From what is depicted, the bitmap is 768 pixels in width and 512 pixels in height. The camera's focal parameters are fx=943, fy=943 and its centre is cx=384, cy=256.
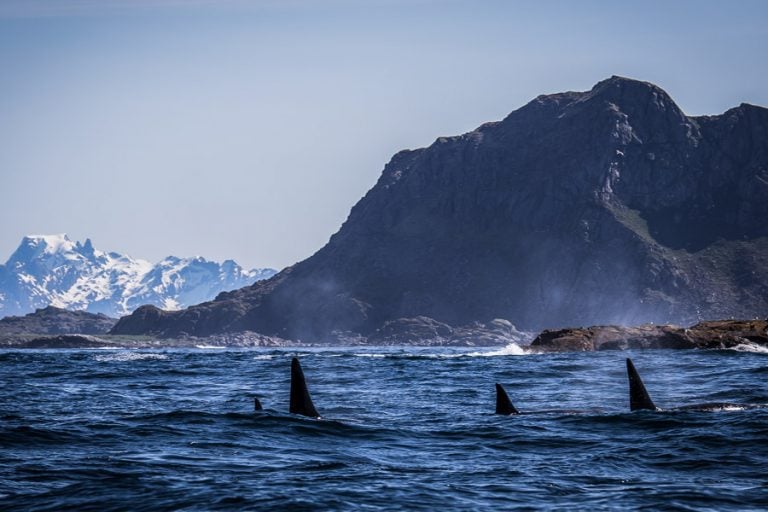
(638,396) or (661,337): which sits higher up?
(661,337)

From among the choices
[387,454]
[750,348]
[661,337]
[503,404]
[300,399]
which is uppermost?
[661,337]

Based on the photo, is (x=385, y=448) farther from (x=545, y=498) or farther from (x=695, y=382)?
(x=695, y=382)

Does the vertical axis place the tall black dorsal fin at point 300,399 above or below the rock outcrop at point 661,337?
below

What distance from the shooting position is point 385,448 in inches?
906

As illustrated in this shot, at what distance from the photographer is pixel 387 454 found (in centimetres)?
2195

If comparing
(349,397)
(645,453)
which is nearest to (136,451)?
(645,453)

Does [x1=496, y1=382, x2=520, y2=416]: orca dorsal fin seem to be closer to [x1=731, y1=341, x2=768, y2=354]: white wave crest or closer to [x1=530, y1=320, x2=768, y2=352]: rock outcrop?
[x1=731, y1=341, x2=768, y2=354]: white wave crest

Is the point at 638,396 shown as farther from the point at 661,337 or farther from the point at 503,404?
the point at 661,337

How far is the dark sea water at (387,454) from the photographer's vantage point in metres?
16.5

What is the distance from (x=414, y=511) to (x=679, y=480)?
5.78 meters

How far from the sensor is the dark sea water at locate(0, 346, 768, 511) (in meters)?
16.5

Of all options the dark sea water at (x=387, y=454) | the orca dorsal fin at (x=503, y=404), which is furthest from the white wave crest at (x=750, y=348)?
the orca dorsal fin at (x=503, y=404)

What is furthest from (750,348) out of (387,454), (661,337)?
(387,454)

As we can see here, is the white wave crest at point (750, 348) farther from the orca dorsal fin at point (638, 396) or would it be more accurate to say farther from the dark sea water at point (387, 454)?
the orca dorsal fin at point (638, 396)
